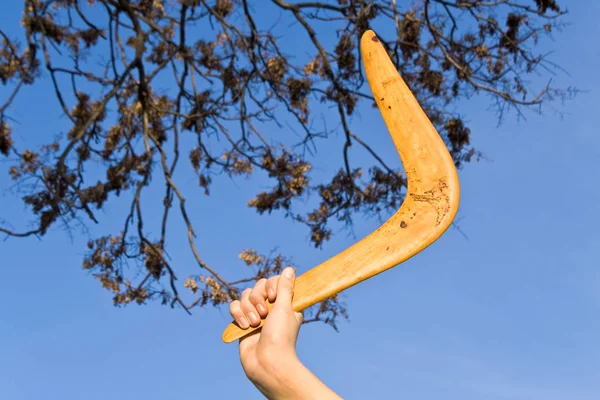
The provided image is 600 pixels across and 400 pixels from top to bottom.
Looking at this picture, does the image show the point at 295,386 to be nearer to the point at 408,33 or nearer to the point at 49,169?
the point at 408,33

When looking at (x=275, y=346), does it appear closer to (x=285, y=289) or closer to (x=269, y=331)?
(x=269, y=331)

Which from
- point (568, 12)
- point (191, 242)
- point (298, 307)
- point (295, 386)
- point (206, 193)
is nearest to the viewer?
point (295, 386)

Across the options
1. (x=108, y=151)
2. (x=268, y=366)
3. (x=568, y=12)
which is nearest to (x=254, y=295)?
(x=268, y=366)

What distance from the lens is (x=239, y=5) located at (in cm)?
576

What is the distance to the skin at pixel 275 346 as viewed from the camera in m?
1.62

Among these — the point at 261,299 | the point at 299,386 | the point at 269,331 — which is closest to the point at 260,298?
the point at 261,299

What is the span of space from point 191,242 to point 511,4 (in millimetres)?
3108

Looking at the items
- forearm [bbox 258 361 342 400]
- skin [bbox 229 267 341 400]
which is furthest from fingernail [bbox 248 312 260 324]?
forearm [bbox 258 361 342 400]

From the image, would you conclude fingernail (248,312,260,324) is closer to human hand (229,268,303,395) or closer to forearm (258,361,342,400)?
human hand (229,268,303,395)

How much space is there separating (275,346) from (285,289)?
0.20 metres

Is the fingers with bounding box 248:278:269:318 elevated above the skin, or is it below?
above

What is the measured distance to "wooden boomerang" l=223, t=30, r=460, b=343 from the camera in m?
1.88

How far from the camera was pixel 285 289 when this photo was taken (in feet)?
6.29

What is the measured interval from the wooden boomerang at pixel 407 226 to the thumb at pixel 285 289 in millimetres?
17
